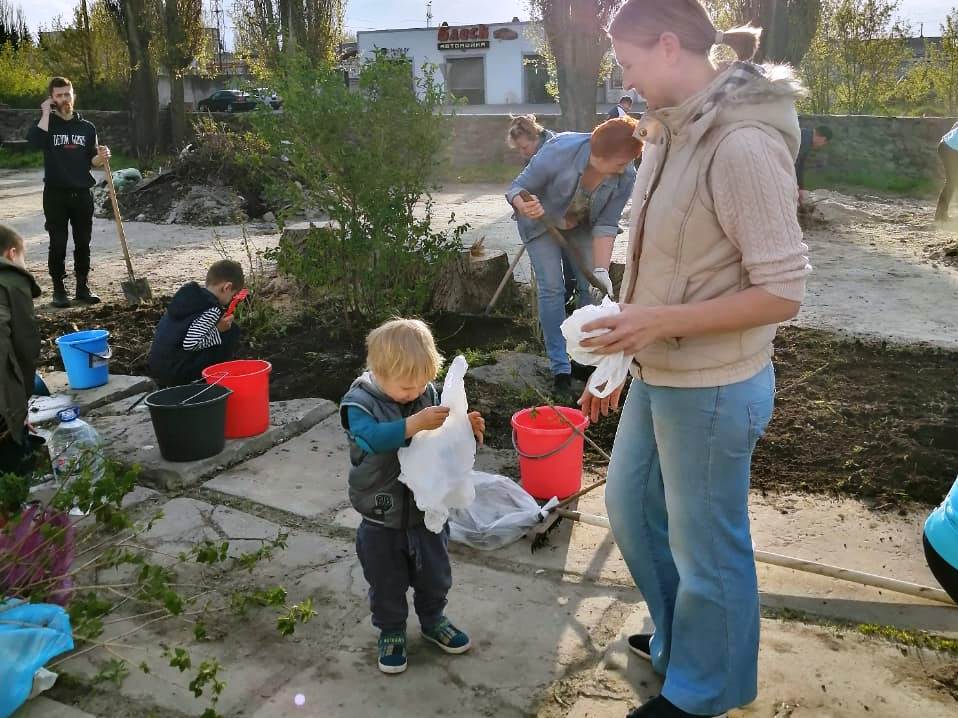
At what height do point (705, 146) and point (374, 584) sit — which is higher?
point (705, 146)

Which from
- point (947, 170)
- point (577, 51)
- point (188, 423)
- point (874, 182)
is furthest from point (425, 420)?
point (874, 182)

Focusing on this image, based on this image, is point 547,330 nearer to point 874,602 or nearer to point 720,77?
point 874,602

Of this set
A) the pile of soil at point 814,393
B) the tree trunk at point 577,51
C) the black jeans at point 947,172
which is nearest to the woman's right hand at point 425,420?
the pile of soil at point 814,393

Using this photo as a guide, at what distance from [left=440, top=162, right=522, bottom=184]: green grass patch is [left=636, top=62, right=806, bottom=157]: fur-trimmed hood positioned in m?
15.4

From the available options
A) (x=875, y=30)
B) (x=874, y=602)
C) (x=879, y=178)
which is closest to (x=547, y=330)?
(x=874, y=602)

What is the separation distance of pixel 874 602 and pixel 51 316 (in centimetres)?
660

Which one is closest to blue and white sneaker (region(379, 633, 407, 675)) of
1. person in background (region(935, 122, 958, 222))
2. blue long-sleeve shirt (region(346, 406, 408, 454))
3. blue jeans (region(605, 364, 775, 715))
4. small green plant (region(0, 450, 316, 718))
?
small green plant (region(0, 450, 316, 718))

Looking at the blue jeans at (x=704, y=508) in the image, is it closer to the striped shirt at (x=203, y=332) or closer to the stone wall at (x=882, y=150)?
the striped shirt at (x=203, y=332)

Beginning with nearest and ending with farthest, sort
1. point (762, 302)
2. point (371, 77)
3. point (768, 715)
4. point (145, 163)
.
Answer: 1. point (762, 302)
2. point (768, 715)
3. point (371, 77)
4. point (145, 163)

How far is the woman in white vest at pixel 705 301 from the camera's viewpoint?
6.05ft

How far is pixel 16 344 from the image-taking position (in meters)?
3.78

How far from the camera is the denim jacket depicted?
483 centimetres

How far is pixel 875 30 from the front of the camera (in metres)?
17.6

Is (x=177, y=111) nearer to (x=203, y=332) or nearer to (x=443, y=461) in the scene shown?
(x=203, y=332)
